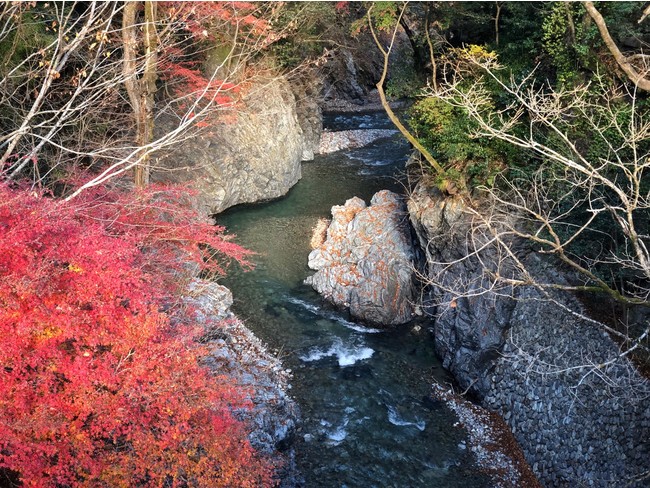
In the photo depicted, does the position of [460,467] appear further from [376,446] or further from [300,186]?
[300,186]

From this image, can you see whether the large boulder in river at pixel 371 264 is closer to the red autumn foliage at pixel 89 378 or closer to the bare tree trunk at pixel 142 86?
the bare tree trunk at pixel 142 86

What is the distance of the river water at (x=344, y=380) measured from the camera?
381 inches

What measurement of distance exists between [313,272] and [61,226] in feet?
34.2

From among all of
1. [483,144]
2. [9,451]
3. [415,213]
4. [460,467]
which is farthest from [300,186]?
[9,451]

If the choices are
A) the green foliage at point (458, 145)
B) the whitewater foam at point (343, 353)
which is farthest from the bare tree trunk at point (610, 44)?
the whitewater foam at point (343, 353)

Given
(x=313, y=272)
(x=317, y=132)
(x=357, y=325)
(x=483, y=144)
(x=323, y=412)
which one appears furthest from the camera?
(x=317, y=132)

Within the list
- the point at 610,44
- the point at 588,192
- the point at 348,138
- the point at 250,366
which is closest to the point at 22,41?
the point at 250,366

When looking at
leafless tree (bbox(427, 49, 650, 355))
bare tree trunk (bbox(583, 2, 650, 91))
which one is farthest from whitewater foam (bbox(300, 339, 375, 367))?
bare tree trunk (bbox(583, 2, 650, 91))

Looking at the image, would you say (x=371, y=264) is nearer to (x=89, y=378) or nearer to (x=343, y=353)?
(x=343, y=353)

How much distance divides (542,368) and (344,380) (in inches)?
179

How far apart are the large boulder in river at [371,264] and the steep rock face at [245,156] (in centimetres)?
483

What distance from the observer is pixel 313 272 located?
16562 mm

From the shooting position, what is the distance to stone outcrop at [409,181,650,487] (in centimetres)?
832

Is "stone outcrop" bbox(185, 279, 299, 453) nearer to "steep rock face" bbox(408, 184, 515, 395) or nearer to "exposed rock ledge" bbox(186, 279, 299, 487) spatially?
"exposed rock ledge" bbox(186, 279, 299, 487)
